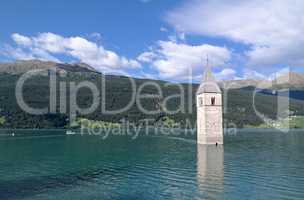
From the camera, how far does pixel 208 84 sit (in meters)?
87.9

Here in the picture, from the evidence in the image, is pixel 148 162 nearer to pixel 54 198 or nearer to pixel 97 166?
pixel 97 166

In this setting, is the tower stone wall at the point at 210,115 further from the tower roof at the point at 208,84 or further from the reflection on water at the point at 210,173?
the reflection on water at the point at 210,173

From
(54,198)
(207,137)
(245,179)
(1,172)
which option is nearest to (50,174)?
(1,172)

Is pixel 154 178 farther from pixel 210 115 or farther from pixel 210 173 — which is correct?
pixel 210 115

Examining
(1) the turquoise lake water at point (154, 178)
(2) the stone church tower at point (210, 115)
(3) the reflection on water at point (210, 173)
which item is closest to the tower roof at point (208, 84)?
(2) the stone church tower at point (210, 115)

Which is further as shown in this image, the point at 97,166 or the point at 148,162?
the point at 148,162

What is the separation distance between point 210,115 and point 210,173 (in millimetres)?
38360

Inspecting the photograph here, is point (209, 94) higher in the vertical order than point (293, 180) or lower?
higher

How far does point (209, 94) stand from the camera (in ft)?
282

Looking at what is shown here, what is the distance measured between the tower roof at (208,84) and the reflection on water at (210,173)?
17513 millimetres

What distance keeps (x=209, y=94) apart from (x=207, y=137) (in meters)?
10.4

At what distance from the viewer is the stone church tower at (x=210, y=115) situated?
84412mm

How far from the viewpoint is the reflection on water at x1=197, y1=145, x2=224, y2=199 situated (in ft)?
119

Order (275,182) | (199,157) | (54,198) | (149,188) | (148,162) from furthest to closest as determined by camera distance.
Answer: (199,157), (148,162), (275,182), (149,188), (54,198)
